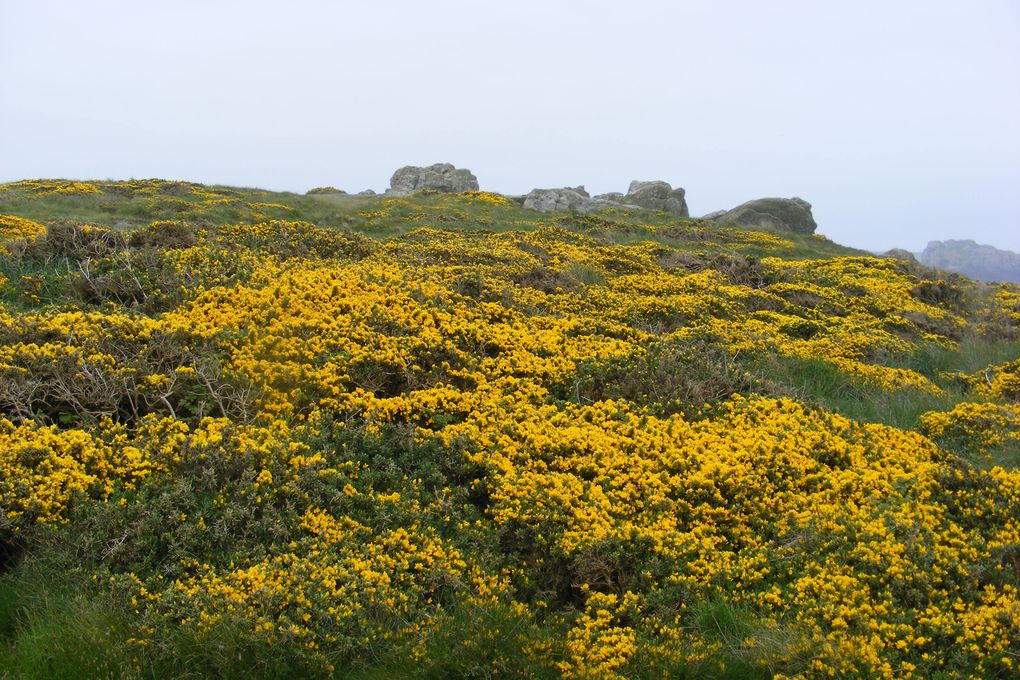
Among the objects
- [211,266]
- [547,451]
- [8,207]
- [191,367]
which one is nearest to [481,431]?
[547,451]

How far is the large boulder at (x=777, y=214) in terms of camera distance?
1427 inches

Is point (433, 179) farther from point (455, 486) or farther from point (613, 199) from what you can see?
point (455, 486)

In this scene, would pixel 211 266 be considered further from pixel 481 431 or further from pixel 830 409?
pixel 830 409

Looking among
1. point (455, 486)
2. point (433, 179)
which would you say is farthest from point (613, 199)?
point (455, 486)

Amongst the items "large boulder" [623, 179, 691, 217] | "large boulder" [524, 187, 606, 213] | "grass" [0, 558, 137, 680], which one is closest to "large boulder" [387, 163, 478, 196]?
"large boulder" [524, 187, 606, 213]

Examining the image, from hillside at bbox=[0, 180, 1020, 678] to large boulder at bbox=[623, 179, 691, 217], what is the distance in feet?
98.3

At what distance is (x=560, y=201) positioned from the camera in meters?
34.9

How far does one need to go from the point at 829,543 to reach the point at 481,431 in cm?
296

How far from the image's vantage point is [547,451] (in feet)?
20.4

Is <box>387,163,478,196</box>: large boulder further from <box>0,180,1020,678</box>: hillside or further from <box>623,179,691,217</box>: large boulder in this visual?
<box>0,180,1020,678</box>: hillside

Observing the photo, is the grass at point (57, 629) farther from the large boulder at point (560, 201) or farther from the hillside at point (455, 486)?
the large boulder at point (560, 201)

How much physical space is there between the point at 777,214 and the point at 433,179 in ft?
63.1

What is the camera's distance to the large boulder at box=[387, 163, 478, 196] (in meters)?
41.1

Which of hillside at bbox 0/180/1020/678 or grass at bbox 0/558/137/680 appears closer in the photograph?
grass at bbox 0/558/137/680
